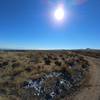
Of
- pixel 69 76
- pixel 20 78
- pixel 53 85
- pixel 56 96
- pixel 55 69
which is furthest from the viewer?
pixel 55 69

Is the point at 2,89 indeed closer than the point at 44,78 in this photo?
Yes

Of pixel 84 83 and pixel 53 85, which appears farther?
pixel 84 83

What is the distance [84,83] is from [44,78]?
4022 mm

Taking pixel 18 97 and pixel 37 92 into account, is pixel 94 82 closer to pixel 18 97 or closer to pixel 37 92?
pixel 37 92

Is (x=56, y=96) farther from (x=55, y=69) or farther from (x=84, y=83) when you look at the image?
(x=55, y=69)

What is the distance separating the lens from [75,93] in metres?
14.5

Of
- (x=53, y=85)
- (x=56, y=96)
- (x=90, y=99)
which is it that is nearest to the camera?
(x=90, y=99)

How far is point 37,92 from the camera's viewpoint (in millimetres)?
14445

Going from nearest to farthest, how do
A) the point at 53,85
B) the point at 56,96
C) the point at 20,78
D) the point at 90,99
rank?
the point at 90,99, the point at 56,96, the point at 53,85, the point at 20,78

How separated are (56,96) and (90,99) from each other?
2607 millimetres

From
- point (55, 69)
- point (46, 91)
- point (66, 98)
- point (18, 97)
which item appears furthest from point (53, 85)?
point (55, 69)

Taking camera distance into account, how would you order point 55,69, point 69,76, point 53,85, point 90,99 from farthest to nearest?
point 55,69, point 69,76, point 53,85, point 90,99

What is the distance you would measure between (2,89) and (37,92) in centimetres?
287

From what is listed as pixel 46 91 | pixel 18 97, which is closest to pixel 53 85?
pixel 46 91
